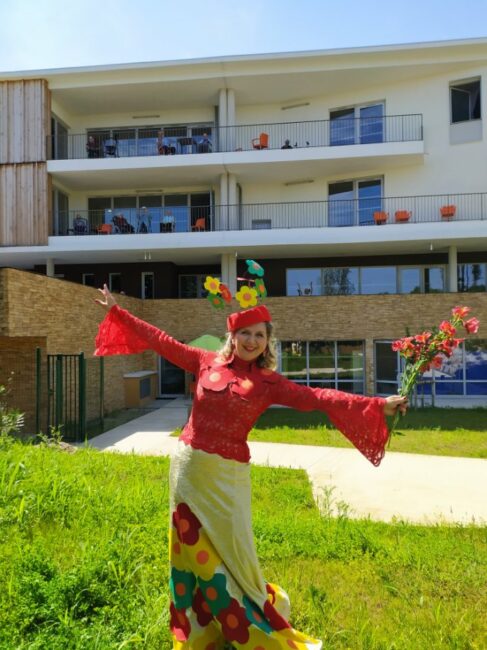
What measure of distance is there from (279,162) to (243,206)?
8.58ft

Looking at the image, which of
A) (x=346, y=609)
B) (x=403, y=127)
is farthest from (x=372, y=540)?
(x=403, y=127)

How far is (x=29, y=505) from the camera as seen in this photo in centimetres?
462

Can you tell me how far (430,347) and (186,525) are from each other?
1820 millimetres

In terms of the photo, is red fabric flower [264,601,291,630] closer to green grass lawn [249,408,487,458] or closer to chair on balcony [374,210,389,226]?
green grass lawn [249,408,487,458]

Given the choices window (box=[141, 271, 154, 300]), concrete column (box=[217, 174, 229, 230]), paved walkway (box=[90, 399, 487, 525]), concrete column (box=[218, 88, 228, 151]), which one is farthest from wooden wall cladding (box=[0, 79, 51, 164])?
paved walkway (box=[90, 399, 487, 525])

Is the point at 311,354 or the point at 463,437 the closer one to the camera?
the point at 463,437

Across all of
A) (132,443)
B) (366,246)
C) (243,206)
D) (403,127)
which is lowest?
(132,443)

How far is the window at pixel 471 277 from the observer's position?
18428 mm

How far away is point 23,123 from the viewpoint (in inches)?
707

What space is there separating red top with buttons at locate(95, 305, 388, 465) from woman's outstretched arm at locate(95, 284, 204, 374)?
0.66 feet

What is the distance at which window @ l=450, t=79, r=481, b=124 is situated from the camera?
17672 mm

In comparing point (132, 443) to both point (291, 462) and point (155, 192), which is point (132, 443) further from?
point (155, 192)

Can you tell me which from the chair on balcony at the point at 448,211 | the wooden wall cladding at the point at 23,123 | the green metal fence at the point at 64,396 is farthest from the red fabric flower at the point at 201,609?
the wooden wall cladding at the point at 23,123

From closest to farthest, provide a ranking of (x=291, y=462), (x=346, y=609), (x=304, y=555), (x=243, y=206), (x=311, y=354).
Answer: (x=346, y=609)
(x=304, y=555)
(x=291, y=462)
(x=311, y=354)
(x=243, y=206)
